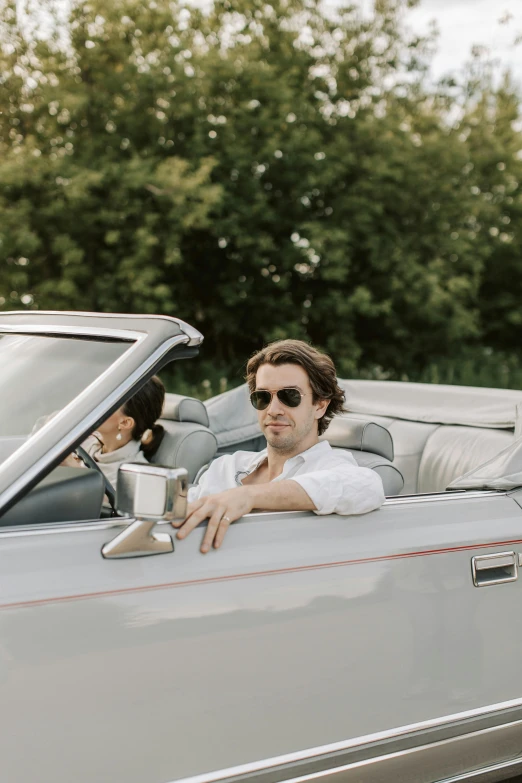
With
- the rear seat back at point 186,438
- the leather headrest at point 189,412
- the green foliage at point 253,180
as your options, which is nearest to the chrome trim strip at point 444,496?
the rear seat back at point 186,438

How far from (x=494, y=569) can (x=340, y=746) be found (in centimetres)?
71

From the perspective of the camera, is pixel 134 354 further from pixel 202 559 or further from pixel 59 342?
pixel 202 559

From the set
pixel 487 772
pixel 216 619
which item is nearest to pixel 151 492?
pixel 216 619

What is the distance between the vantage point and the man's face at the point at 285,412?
9.46ft

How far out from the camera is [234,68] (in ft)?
49.3

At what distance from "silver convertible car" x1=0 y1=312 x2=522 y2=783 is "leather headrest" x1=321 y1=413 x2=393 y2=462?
1.78 ft

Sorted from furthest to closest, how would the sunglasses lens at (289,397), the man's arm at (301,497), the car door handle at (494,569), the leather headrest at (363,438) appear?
the leather headrest at (363,438) < the sunglasses lens at (289,397) < the car door handle at (494,569) < the man's arm at (301,497)

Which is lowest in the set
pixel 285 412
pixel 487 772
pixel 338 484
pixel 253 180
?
pixel 487 772

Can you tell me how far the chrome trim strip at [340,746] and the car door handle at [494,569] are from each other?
38 cm

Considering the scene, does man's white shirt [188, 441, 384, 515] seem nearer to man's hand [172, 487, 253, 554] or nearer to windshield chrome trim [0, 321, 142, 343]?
man's hand [172, 487, 253, 554]

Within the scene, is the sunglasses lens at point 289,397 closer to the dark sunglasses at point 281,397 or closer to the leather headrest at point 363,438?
the dark sunglasses at point 281,397

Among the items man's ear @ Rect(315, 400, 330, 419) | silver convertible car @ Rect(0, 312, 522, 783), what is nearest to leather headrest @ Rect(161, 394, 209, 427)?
man's ear @ Rect(315, 400, 330, 419)

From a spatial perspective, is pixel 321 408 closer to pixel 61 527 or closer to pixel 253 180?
pixel 61 527

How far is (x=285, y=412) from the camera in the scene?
2.89 m
